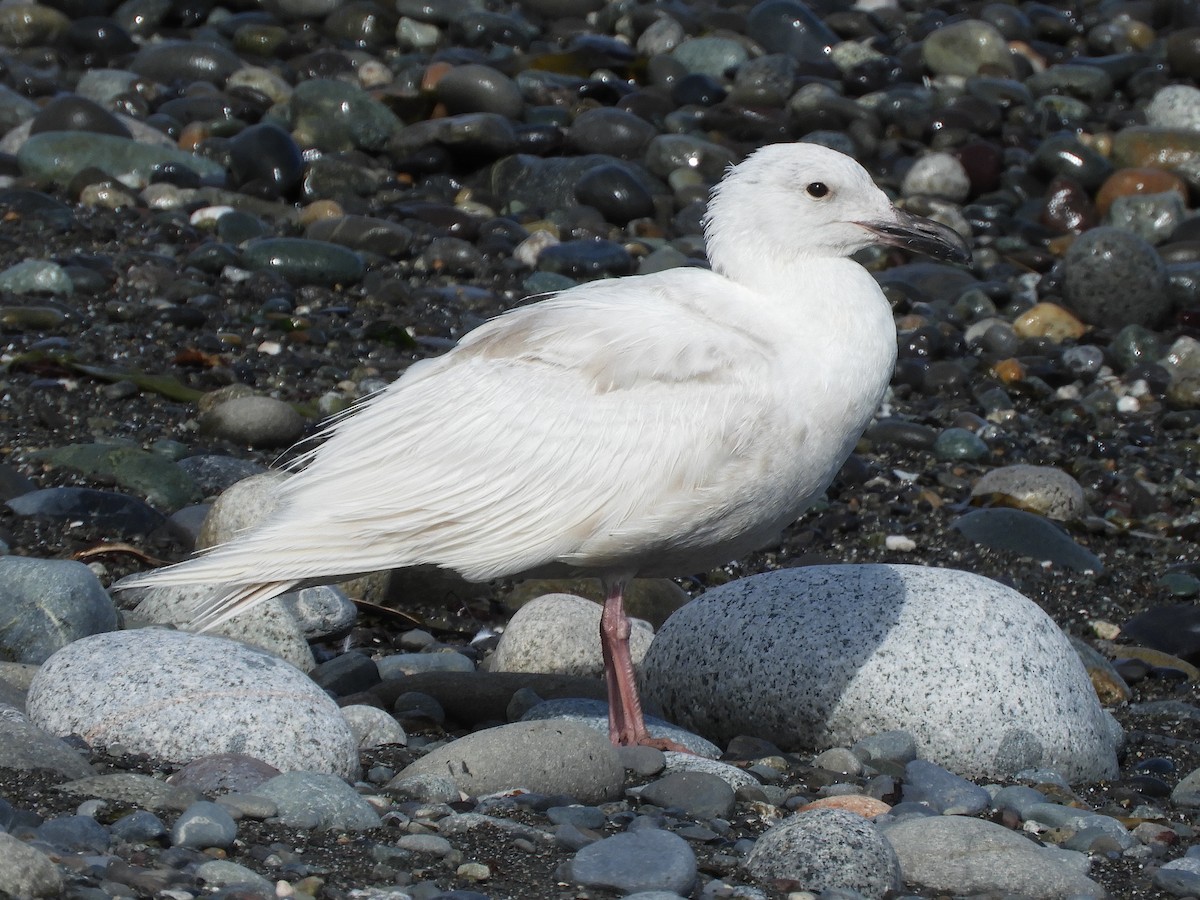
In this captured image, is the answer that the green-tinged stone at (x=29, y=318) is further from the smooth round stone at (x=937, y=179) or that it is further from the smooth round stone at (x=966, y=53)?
the smooth round stone at (x=966, y=53)

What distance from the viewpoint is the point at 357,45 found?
1672 cm

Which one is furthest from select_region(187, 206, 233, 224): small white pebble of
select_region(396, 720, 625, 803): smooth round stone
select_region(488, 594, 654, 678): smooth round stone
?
select_region(396, 720, 625, 803): smooth round stone

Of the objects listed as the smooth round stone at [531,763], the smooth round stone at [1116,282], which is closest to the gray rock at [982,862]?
the smooth round stone at [531,763]

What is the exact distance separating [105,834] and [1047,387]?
7806mm

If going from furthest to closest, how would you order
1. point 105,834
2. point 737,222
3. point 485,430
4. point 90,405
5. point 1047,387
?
point 1047,387 → point 90,405 → point 737,222 → point 485,430 → point 105,834

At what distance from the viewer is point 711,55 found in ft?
53.8

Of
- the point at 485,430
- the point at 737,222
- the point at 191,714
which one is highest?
the point at 737,222

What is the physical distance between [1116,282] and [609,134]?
15.4 feet

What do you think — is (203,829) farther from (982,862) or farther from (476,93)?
(476,93)

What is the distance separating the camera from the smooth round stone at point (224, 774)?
4.49 metres

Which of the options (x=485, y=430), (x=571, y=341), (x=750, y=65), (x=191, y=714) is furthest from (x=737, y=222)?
(x=750, y=65)

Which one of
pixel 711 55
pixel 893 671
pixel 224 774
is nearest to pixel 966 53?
pixel 711 55

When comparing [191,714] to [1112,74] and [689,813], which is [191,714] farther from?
[1112,74]

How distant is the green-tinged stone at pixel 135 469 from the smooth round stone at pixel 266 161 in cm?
508
